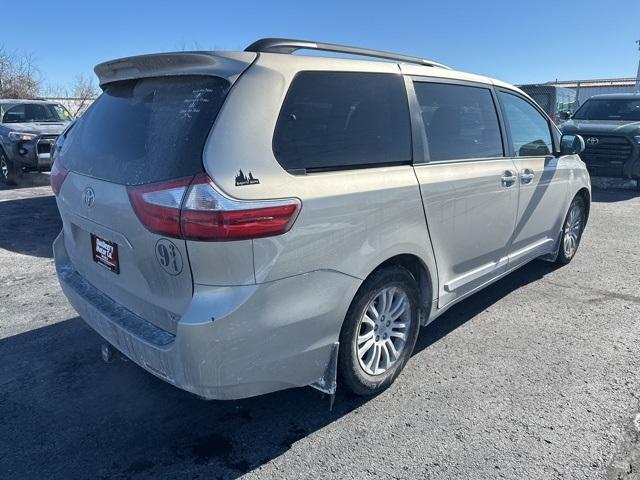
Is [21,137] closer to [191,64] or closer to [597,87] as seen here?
[191,64]

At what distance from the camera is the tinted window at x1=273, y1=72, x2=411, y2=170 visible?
94.5 inches

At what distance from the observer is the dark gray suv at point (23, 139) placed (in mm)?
10383

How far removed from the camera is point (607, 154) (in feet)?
33.8

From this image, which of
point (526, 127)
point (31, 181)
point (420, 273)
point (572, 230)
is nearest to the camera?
point (420, 273)

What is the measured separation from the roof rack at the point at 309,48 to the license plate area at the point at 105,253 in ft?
3.97

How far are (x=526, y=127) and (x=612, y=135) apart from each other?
7.18 meters

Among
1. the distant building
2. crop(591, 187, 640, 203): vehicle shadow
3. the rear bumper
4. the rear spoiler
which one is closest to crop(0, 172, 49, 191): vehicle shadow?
the rear spoiler

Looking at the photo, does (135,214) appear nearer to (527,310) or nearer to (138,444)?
(138,444)

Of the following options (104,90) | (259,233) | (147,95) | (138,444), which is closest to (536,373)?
(259,233)

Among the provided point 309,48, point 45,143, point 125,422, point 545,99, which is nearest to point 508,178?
point 309,48

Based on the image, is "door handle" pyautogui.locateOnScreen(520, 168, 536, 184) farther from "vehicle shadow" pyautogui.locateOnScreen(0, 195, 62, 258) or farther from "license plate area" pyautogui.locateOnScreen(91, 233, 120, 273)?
"vehicle shadow" pyautogui.locateOnScreen(0, 195, 62, 258)

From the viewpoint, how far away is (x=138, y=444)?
8.64ft

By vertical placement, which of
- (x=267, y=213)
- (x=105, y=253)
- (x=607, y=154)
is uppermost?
(x=607, y=154)

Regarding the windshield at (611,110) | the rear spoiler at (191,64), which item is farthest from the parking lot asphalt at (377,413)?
the windshield at (611,110)
